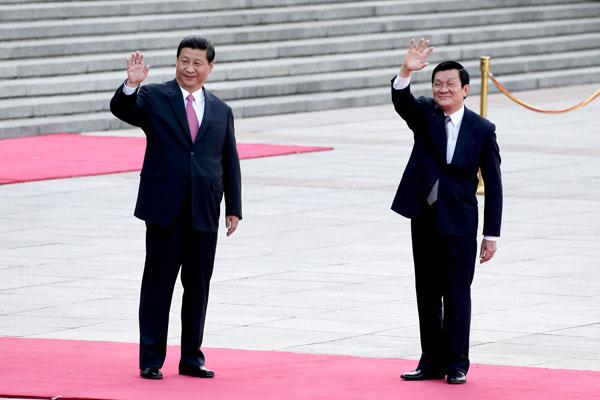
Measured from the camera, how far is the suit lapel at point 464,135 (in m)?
8.16

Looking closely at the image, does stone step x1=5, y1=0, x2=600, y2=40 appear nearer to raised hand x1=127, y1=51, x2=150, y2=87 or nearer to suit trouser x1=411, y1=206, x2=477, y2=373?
raised hand x1=127, y1=51, x2=150, y2=87

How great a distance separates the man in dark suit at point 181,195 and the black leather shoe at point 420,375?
3.14 feet

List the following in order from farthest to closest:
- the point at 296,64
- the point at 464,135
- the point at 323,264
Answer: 1. the point at 296,64
2. the point at 323,264
3. the point at 464,135

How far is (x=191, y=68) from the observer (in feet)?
26.9

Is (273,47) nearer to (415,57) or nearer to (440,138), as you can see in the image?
(440,138)

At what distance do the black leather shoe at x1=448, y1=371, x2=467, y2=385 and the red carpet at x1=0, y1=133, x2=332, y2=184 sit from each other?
9192 millimetres

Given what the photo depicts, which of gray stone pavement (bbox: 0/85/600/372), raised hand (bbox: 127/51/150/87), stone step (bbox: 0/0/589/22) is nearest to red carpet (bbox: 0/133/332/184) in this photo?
gray stone pavement (bbox: 0/85/600/372)

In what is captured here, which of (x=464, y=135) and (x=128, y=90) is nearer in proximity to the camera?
(x=128, y=90)

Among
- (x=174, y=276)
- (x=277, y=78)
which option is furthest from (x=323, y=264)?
(x=277, y=78)

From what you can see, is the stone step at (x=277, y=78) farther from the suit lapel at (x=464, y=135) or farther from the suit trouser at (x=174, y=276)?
the suit lapel at (x=464, y=135)

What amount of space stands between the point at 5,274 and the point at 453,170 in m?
4.40

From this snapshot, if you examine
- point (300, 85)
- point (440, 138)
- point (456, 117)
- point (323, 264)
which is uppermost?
point (456, 117)

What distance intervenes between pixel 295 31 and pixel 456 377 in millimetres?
18721

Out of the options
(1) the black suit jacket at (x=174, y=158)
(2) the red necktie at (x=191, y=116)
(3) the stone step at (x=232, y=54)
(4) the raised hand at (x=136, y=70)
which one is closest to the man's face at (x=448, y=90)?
(1) the black suit jacket at (x=174, y=158)
